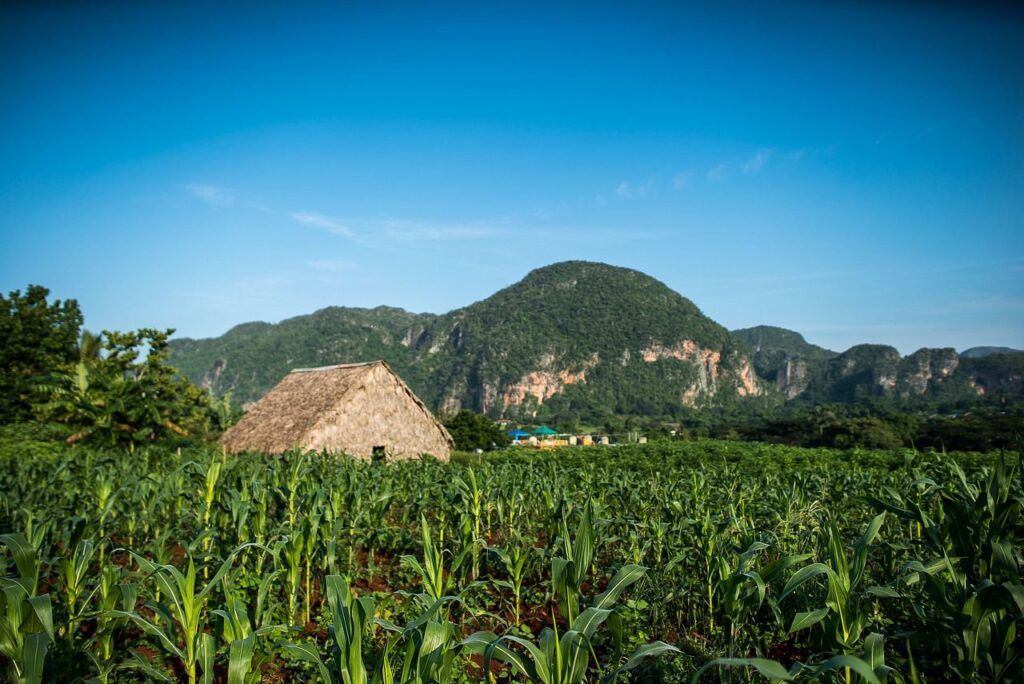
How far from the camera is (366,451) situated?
17422 millimetres

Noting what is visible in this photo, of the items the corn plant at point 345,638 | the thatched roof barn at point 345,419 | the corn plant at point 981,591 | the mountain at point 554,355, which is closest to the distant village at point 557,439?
the thatched roof barn at point 345,419

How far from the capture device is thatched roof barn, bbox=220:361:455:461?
16.3m

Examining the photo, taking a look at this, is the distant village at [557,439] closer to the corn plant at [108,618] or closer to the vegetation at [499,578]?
the vegetation at [499,578]

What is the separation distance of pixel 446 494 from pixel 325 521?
1.73m

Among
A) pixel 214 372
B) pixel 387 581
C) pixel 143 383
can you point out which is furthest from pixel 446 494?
pixel 214 372

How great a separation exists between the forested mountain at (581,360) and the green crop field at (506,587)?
9165cm

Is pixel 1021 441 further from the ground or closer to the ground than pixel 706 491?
further from the ground

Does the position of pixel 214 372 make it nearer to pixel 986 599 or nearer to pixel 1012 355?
pixel 986 599

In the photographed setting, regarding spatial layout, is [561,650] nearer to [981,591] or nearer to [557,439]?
[981,591]

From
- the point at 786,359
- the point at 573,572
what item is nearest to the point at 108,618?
the point at 573,572

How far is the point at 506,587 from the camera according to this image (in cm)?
588

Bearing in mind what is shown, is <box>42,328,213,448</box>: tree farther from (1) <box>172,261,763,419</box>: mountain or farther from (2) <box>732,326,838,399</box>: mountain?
(2) <box>732,326,838,399</box>: mountain

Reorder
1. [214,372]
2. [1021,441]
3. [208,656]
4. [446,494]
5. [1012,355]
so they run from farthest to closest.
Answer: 1. [214,372]
2. [1012,355]
3. [446,494]
4. [1021,441]
5. [208,656]

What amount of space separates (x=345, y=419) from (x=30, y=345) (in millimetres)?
22008
